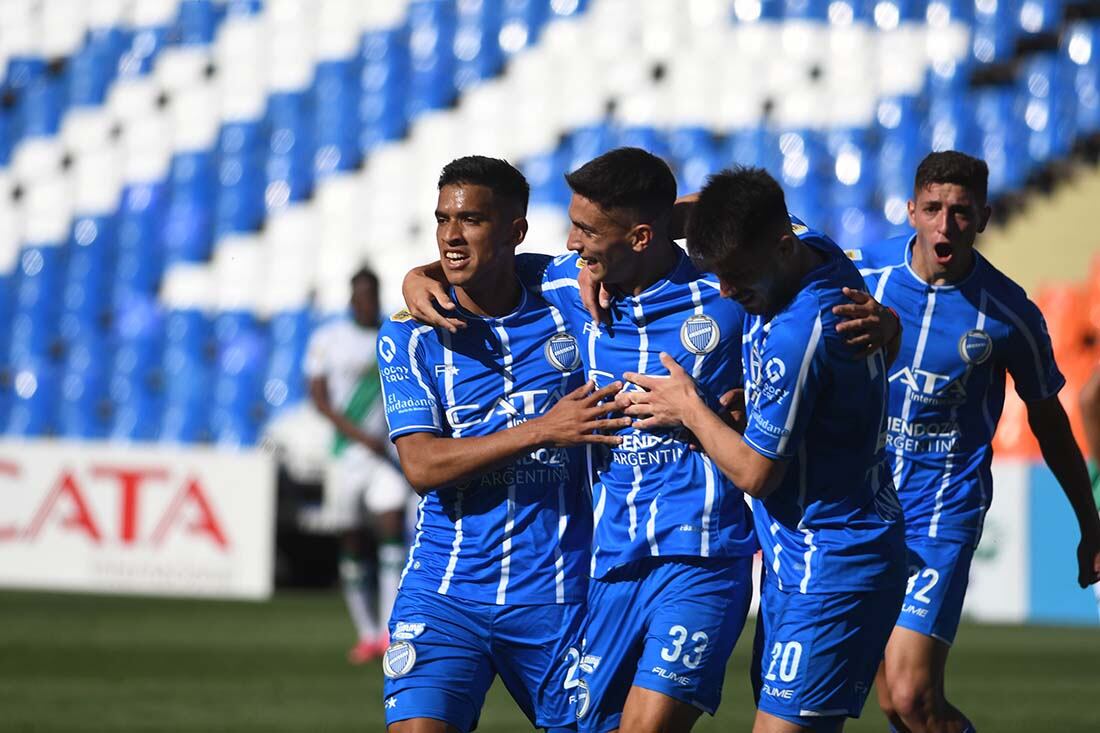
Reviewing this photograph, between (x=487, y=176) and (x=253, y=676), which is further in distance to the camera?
(x=253, y=676)

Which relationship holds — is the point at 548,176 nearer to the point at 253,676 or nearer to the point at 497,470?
the point at 253,676

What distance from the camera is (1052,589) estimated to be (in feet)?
39.2

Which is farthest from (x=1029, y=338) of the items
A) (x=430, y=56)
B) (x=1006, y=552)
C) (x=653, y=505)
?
(x=430, y=56)

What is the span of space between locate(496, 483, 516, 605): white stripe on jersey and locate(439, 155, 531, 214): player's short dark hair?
2.42 ft

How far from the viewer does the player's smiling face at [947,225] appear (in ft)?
16.9

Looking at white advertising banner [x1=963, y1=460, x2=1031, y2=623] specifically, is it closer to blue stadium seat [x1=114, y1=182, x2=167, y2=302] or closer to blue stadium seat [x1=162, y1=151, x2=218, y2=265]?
blue stadium seat [x1=162, y1=151, x2=218, y2=265]

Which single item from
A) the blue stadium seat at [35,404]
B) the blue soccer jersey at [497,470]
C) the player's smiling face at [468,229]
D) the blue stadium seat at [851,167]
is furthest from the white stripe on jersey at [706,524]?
the blue stadium seat at [35,404]

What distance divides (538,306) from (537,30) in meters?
13.3

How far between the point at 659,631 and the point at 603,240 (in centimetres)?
97

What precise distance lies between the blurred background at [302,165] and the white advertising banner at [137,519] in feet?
0.06

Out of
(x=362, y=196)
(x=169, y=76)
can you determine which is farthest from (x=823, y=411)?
(x=169, y=76)

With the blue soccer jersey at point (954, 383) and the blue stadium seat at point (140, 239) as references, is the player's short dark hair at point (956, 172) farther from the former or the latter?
the blue stadium seat at point (140, 239)

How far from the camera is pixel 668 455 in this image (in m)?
4.29

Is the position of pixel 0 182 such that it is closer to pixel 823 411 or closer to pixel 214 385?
pixel 214 385
